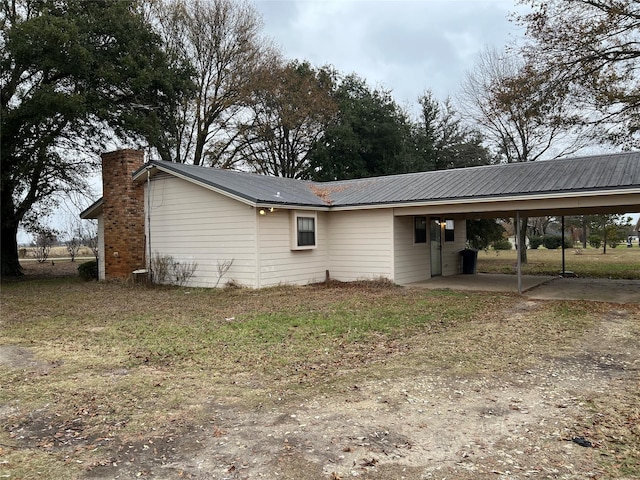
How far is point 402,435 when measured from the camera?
3.47 m

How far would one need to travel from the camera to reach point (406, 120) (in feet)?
92.3

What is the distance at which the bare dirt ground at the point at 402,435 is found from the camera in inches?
117

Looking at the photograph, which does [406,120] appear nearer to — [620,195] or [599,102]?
[599,102]

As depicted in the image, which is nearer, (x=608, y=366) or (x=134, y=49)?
(x=608, y=366)

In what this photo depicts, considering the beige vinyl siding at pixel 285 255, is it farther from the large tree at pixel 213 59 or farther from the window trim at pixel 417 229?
the large tree at pixel 213 59

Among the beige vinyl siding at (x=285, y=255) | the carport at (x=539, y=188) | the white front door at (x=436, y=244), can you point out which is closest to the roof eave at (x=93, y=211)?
the beige vinyl siding at (x=285, y=255)

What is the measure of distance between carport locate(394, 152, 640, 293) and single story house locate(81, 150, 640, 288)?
0.03 metres

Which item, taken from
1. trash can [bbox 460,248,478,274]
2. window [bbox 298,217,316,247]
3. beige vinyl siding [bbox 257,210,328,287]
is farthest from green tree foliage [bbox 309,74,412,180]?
window [bbox 298,217,316,247]

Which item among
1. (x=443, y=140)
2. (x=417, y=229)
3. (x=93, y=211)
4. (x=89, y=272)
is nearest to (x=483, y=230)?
(x=443, y=140)

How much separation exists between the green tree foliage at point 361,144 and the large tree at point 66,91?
380 inches

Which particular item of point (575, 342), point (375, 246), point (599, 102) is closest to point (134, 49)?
point (375, 246)

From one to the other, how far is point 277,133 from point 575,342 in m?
22.5

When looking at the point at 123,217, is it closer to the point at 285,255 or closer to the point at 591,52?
the point at 285,255

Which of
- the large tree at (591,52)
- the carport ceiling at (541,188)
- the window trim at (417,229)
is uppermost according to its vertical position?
the large tree at (591,52)
